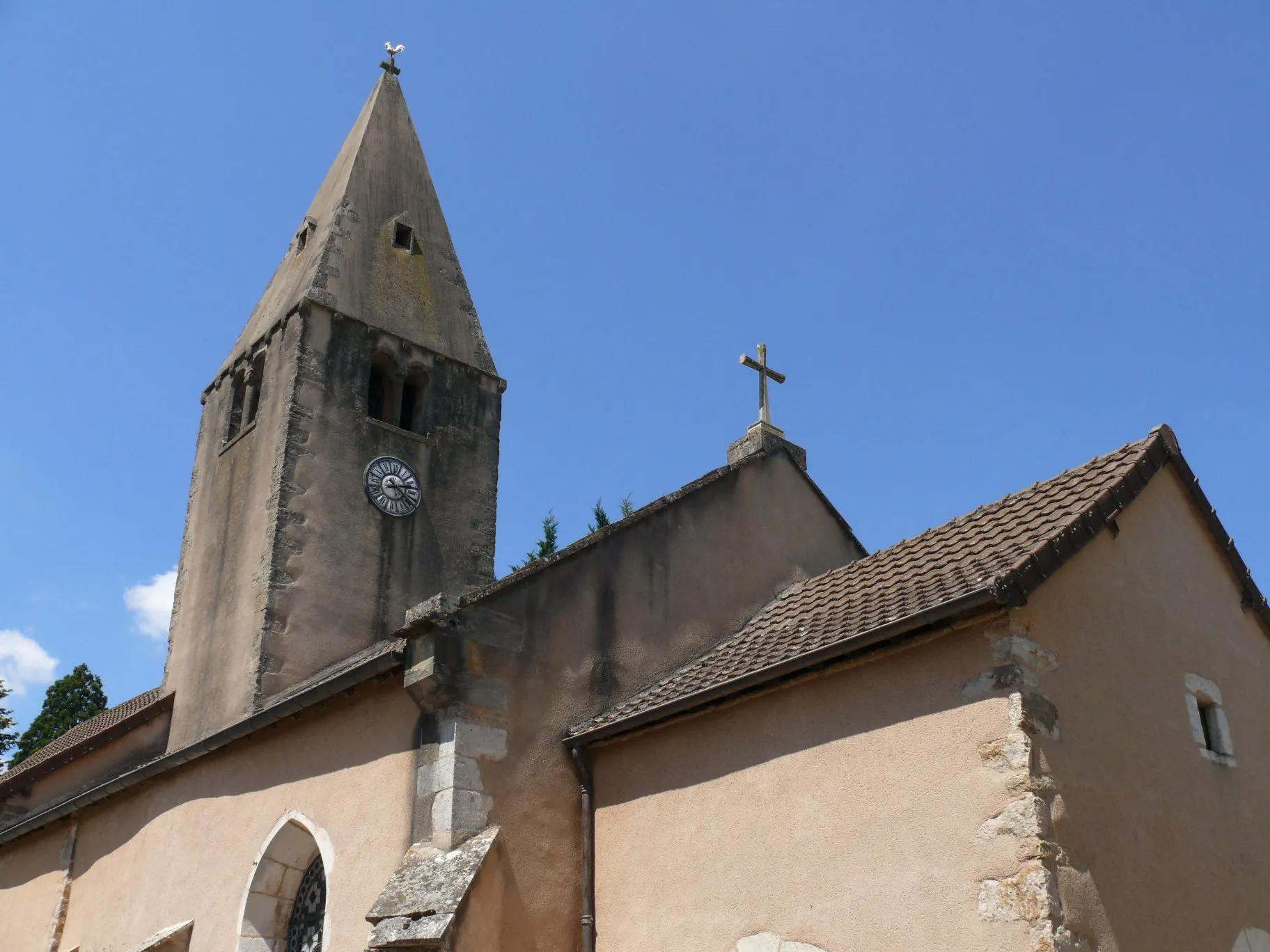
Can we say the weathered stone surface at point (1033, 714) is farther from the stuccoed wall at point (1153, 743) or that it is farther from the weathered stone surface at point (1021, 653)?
the weathered stone surface at point (1021, 653)

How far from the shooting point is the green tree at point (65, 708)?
99.4 ft

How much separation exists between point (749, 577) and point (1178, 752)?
4802mm

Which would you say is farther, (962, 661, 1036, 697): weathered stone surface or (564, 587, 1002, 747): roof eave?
(564, 587, 1002, 747): roof eave

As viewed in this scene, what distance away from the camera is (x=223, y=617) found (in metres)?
15.8

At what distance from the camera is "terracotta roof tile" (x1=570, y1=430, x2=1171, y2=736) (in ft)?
26.5

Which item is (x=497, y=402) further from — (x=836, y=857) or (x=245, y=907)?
(x=836, y=857)

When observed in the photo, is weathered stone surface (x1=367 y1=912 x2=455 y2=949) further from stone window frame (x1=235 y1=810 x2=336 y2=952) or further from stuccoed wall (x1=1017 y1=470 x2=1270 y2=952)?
stuccoed wall (x1=1017 y1=470 x2=1270 y2=952)

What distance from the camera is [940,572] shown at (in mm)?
9133

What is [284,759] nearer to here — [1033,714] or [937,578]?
[937,578]

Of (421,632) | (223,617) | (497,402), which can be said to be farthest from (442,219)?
(421,632)

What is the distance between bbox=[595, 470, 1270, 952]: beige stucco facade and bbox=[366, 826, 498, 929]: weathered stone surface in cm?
125

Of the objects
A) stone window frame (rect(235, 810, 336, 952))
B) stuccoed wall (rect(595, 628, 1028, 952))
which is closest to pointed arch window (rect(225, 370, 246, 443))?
stone window frame (rect(235, 810, 336, 952))

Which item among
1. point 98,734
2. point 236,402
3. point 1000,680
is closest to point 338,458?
point 236,402

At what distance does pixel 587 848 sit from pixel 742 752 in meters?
1.80
